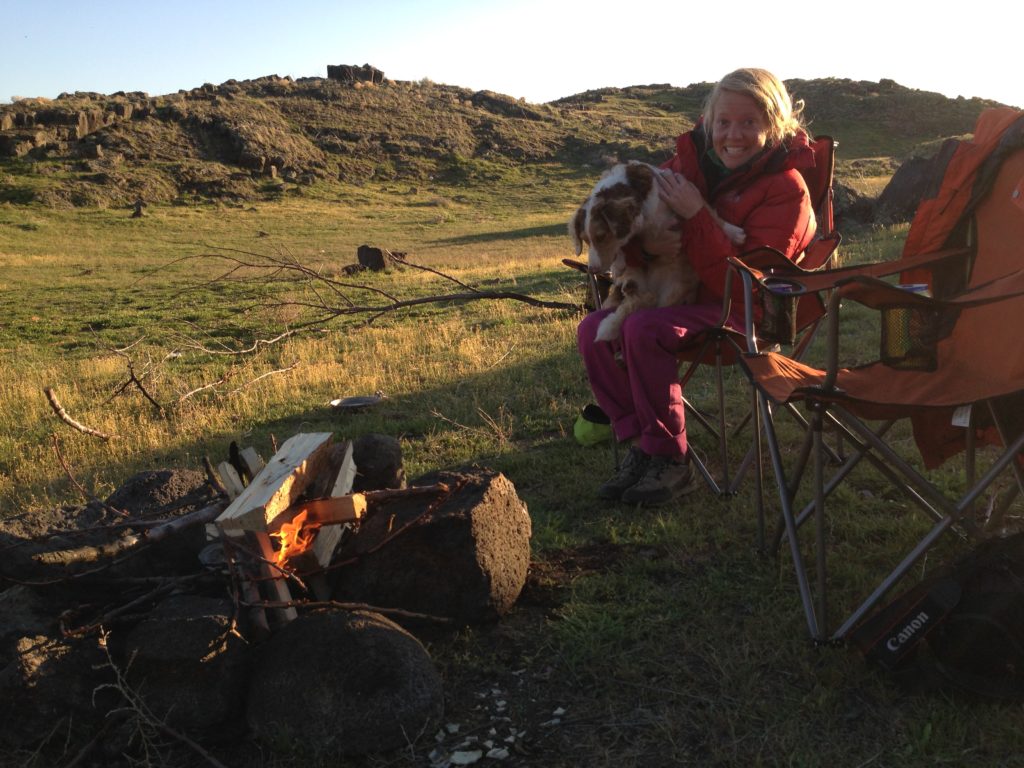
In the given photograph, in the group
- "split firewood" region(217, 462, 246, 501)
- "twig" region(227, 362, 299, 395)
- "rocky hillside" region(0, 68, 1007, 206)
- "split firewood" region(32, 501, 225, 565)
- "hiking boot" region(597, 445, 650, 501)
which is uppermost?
"rocky hillside" region(0, 68, 1007, 206)

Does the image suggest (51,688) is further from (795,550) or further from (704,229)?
(704,229)

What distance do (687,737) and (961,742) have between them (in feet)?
2.04

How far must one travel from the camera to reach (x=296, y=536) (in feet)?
8.42

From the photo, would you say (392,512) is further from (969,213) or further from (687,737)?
(969,213)

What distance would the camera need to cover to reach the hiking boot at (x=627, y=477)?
3.59m

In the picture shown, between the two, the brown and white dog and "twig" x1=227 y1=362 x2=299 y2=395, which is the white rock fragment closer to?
the brown and white dog

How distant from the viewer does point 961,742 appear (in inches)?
79.4

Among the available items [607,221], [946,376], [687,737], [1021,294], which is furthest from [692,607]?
[607,221]

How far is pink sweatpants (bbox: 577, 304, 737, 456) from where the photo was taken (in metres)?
3.39

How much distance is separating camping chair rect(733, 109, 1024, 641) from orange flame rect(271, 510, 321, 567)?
139cm

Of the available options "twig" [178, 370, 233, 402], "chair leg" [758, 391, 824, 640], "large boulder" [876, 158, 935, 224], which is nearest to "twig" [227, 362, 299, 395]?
"twig" [178, 370, 233, 402]

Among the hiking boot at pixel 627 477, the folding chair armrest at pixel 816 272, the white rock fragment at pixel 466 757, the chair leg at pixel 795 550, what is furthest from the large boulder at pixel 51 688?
the folding chair armrest at pixel 816 272

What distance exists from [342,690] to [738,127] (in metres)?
2.51

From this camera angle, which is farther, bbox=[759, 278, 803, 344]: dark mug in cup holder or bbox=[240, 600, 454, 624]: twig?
bbox=[759, 278, 803, 344]: dark mug in cup holder
